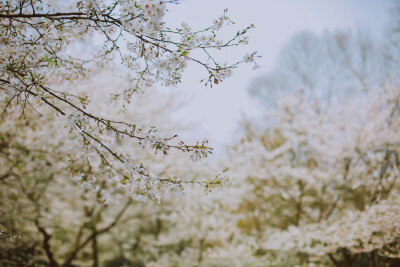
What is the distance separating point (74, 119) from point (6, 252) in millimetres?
3221

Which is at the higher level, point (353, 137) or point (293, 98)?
point (293, 98)

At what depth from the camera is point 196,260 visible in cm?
648

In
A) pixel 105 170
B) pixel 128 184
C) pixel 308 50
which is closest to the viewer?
pixel 128 184

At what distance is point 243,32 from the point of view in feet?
6.58

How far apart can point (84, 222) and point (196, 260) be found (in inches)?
139

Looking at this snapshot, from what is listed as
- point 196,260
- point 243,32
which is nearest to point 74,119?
point 243,32

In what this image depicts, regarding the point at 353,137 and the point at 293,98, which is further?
the point at 293,98

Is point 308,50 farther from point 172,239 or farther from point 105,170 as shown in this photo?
point 105,170

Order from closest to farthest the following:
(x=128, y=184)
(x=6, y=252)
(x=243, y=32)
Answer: (x=243, y=32)
(x=128, y=184)
(x=6, y=252)

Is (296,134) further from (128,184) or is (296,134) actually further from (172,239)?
(128,184)

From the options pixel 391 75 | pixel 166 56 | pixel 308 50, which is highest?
pixel 308 50

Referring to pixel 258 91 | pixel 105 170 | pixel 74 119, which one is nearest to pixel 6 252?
pixel 105 170

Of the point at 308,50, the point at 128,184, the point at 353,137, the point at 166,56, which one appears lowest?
the point at 128,184

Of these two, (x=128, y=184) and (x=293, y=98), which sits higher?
(x=293, y=98)
